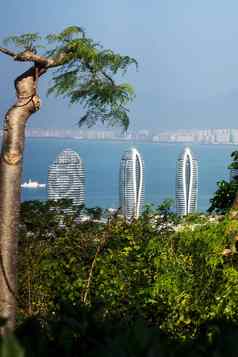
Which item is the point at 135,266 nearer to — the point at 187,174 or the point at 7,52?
the point at 7,52

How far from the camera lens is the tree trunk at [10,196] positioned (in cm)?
399

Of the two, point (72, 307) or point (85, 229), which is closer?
point (72, 307)

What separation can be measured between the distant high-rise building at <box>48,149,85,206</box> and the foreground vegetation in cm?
294

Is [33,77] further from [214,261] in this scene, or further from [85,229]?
[214,261]

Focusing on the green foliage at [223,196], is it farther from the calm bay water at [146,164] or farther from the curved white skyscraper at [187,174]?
Answer: the calm bay water at [146,164]

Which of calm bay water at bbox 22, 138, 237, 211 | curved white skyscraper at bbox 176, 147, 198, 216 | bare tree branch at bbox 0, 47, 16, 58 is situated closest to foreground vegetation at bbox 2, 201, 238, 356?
bare tree branch at bbox 0, 47, 16, 58

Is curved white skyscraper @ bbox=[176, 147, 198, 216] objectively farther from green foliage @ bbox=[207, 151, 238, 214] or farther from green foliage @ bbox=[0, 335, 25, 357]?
green foliage @ bbox=[0, 335, 25, 357]

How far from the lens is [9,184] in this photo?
13.1 feet

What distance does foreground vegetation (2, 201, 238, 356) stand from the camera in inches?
169

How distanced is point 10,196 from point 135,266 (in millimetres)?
980

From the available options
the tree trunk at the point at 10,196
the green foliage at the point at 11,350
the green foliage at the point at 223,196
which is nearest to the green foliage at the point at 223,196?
the green foliage at the point at 223,196

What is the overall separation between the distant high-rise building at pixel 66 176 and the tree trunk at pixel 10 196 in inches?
146

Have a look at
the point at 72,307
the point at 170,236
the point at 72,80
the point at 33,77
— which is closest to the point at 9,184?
the point at 33,77

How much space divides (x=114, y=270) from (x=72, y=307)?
2544mm
